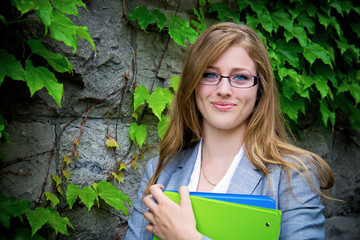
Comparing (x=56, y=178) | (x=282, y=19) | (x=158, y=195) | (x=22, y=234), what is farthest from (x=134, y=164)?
(x=282, y=19)

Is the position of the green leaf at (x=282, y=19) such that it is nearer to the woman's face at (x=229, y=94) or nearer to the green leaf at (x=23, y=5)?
the woman's face at (x=229, y=94)

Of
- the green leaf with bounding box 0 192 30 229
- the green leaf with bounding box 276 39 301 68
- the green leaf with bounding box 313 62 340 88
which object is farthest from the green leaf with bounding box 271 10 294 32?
the green leaf with bounding box 0 192 30 229

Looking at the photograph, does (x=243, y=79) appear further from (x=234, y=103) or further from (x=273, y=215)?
(x=273, y=215)

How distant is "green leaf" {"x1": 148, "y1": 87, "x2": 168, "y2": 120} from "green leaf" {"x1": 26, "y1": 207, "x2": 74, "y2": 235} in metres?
0.73

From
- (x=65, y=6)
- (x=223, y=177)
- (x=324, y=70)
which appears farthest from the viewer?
(x=324, y=70)

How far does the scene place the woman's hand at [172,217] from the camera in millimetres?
1115

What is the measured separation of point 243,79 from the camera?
1387 mm

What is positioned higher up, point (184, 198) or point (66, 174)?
point (184, 198)

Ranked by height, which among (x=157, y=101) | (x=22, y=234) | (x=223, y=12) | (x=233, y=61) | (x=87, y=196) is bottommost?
(x=22, y=234)

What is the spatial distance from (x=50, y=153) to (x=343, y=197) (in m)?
2.33

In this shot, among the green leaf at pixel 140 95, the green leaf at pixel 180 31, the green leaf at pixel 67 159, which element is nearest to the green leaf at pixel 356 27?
the green leaf at pixel 180 31

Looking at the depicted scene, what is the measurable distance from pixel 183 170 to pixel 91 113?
673 mm

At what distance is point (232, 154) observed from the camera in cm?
149

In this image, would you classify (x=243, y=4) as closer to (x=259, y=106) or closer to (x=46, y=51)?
(x=259, y=106)
